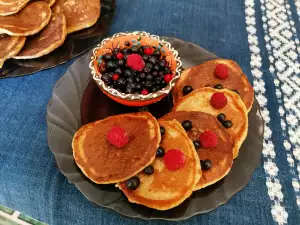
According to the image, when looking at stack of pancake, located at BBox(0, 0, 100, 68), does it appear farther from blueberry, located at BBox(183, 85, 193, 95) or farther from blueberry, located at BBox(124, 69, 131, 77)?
blueberry, located at BBox(183, 85, 193, 95)

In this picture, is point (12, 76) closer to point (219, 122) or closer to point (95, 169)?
point (95, 169)

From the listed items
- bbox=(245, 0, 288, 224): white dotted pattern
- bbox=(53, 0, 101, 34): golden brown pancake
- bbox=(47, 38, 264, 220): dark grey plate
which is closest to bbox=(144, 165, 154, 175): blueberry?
bbox=(47, 38, 264, 220): dark grey plate

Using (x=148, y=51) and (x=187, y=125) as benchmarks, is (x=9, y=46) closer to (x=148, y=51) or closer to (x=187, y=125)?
(x=148, y=51)

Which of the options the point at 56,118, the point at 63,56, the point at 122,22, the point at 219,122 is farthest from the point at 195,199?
the point at 122,22

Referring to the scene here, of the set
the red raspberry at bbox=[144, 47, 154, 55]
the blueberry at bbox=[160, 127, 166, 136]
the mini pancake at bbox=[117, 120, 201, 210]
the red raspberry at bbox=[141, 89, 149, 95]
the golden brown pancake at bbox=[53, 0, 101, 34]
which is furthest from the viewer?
the golden brown pancake at bbox=[53, 0, 101, 34]

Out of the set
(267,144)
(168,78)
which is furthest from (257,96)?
(168,78)

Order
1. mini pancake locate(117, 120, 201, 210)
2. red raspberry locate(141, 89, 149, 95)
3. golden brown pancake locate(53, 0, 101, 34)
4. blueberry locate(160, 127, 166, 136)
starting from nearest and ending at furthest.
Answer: mini pancake locate(117, 120, 201, 210) < blueberry locate(160, 127, 166, 136) < red raspberry locate(141, 89, 149, 95) < golden brown pancake locate(53, 0, 101, 34)
